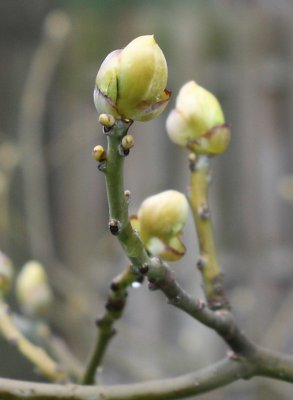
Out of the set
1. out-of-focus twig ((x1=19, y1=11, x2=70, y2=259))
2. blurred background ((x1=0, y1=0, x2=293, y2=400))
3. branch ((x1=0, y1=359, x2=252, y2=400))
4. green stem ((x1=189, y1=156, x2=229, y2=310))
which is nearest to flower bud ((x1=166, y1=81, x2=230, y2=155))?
green stem ((x1=189, y1=156, x2=229, y2=310))

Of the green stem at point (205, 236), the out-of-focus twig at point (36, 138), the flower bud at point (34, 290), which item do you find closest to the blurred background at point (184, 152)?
the out-of-focus twig at point (36, 138)

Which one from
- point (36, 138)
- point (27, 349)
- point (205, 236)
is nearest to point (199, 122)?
point (205, 236)

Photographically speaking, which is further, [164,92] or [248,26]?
[248,26]

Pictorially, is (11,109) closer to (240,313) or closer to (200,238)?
(240,313)

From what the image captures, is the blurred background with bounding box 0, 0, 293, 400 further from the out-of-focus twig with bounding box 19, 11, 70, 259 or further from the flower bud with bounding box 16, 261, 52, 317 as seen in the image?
the flower bud with bounding box 16, 261, 52, 317

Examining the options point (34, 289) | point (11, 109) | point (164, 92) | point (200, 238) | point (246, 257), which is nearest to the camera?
point (164, 92)

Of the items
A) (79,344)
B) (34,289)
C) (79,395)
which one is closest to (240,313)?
(79,344)
